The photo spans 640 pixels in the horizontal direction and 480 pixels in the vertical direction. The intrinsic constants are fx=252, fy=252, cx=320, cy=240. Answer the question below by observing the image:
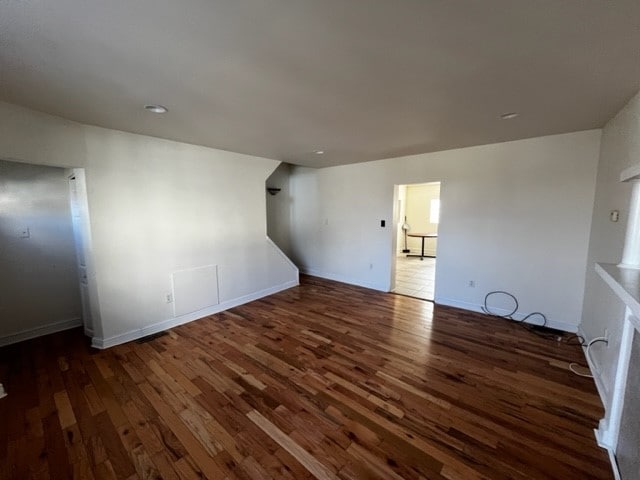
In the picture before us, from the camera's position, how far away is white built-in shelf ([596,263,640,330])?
40.4 inches

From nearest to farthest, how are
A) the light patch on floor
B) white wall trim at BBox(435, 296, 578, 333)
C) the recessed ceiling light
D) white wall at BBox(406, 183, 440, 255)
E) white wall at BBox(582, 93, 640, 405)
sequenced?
white wall at BBox(582, 93, 640, 405), the recessed ceiling light, white wall trim at BBox(435, 296, 578, 333), the light patch on floor, white wall at BBox(406, 183, 440, 255)

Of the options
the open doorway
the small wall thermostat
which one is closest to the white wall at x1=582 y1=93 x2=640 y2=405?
the small wall thermostat

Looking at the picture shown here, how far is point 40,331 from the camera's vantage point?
10.1 ft

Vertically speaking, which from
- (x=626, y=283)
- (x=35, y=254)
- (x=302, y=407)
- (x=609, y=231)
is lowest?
(x=302, y=407)

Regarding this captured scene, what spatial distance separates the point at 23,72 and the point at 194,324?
286 cm

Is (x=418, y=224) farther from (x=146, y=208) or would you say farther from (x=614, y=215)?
(x=146, y=208)

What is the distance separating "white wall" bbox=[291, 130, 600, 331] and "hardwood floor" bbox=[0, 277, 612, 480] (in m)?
0.71

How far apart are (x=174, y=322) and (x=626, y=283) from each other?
413cm

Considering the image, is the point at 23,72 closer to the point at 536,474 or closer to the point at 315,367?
the point at 315,367

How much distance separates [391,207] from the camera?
4473 millimetres

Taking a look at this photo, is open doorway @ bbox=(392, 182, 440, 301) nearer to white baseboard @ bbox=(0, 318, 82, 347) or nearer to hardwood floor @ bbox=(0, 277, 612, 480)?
hardwood floor @ bbox=(0, 277, 612, 480)

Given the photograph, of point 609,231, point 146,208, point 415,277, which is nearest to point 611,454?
point 609,231

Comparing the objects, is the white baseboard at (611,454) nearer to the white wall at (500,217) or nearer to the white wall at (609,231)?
the white wall at (609,231)

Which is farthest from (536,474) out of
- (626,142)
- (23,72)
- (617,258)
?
(23,72)
